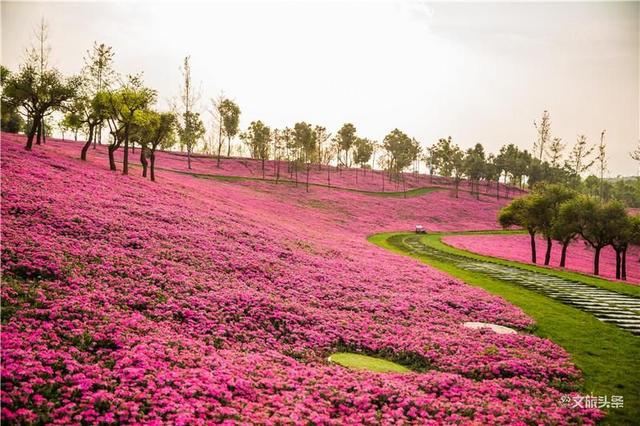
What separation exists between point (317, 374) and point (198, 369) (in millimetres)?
3947

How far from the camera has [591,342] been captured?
56.0 ft

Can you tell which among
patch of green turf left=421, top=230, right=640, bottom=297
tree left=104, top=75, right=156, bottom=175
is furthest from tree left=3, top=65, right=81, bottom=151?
patch of green turf left=421, top=230, right=640, bottom=297

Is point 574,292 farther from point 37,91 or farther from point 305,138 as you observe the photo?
point 305,138

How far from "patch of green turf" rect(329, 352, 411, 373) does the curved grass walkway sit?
6.45 meters

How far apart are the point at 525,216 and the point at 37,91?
221ft

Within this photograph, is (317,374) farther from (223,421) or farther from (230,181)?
(230,181)

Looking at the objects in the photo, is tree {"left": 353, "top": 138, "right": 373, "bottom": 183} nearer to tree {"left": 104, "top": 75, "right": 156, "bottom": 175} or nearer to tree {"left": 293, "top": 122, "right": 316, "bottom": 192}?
tree {"left": 293, "top": 122, "right": 316, "bottom": 192}

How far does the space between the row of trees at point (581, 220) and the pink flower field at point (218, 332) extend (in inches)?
1209

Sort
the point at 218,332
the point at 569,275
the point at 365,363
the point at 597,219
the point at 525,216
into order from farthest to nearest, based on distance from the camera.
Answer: the point at 525,216 → the point at 597,219 → the point at 569,275 → the point at 218,332 → the point at 365,363

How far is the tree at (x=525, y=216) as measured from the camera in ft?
182

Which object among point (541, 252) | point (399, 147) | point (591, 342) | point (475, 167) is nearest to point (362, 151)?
point (399, 147)

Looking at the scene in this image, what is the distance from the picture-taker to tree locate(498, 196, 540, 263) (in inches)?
2179

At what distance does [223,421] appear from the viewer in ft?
30.2

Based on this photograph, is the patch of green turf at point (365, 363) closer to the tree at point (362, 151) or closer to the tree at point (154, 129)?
the tree at point (154, 129)
